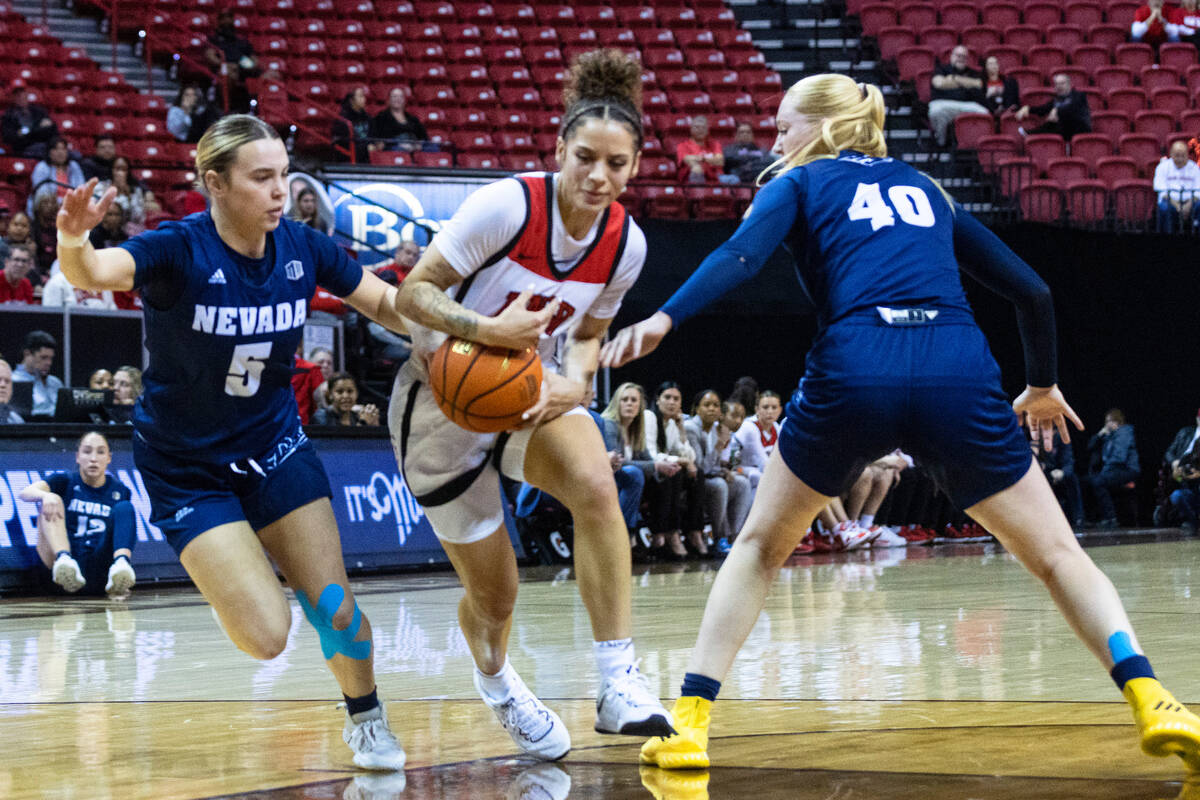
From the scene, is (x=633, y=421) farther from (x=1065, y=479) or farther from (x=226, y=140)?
(x=226, y=140)

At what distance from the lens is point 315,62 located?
17078mm

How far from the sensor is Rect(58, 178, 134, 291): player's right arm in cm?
340

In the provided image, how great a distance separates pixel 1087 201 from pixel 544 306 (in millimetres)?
13487

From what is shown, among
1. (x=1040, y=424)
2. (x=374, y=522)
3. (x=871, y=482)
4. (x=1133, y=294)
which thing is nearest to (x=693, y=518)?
(x=871, y=482)

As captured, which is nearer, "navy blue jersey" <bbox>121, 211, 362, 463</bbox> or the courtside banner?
"navy blue jersey" <bbox>121, 211, 362, 463</bbox>

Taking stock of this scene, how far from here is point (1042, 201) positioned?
15906mm

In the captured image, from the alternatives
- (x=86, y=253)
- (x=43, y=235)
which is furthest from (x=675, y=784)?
(x=43, y=235)

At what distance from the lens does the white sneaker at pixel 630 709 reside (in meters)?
3.42

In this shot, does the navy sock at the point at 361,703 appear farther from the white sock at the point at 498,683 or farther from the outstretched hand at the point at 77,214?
the outstretched hand at the point at 77,214

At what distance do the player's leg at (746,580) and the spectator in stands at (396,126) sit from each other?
491 inches

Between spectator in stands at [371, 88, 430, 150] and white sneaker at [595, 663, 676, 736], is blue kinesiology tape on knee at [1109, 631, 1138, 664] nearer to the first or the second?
white sneaker at [595, 663, 676, 736]

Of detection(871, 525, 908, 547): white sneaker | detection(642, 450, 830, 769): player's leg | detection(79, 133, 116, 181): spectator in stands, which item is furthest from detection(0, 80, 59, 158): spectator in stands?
detection(642, 450, 830, 769): player's leg

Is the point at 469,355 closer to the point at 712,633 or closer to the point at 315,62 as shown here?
the point at 712,633

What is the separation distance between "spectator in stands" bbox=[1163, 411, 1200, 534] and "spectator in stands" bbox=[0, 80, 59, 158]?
39.0ft
